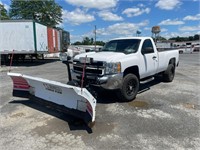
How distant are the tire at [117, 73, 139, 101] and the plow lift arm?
1634 millimetres

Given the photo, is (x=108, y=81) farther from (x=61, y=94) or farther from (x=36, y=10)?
(x=36, y=10)

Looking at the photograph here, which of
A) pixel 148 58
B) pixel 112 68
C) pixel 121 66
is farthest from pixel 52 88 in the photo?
pixel 148 58

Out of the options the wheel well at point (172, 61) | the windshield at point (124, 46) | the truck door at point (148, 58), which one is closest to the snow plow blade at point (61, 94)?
the windshield at point (124, 46)

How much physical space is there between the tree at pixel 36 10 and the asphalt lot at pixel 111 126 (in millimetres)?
36900

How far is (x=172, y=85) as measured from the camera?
27.2ft

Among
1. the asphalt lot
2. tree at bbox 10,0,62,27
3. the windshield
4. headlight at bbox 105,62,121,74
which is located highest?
tree at bbox 10,0,62,27

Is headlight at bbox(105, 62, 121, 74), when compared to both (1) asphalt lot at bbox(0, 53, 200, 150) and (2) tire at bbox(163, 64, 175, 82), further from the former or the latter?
(2) tire at bbox(163, 64, 175, 82)

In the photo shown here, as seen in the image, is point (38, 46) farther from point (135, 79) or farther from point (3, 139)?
point (3, 139)

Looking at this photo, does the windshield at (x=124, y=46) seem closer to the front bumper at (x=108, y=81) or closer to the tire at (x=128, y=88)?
the tire at (x=128, y=88)

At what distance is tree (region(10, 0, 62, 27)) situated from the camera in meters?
39.8

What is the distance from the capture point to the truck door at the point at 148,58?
21.8 feet

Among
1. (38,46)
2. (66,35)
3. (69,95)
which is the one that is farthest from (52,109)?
(66,35)

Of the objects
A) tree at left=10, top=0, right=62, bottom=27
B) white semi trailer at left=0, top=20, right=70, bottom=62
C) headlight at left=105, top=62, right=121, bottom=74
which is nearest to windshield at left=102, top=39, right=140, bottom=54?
headlight at left=105, top=62, right=121, bottom=74

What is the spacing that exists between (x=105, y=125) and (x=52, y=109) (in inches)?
66.2
